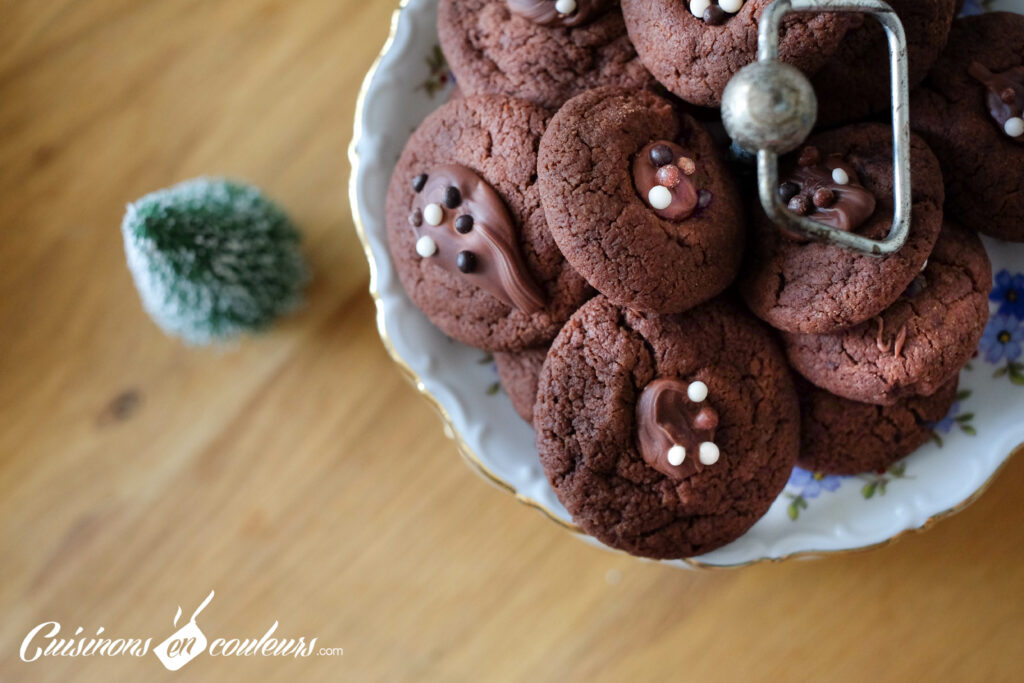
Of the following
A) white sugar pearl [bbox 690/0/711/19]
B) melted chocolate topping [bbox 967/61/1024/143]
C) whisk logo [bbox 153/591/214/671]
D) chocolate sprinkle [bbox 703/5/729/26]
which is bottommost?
whisk logo [bbox 153/591/214/671]

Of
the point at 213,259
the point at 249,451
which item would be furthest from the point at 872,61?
the point at 249,451

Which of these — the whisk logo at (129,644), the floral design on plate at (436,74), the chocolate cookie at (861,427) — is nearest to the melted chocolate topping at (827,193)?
the chocolate cookie at (861,427)

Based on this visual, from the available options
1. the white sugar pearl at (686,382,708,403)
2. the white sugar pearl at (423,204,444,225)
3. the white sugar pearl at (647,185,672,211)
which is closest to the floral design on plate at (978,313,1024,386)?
the white sugar pearl at (686,382,708,403)

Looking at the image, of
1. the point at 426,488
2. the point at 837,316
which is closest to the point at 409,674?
the point at 426,488

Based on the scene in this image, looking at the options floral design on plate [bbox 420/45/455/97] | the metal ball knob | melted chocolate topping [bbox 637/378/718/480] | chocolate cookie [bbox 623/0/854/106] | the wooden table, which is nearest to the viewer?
the metal ball knob

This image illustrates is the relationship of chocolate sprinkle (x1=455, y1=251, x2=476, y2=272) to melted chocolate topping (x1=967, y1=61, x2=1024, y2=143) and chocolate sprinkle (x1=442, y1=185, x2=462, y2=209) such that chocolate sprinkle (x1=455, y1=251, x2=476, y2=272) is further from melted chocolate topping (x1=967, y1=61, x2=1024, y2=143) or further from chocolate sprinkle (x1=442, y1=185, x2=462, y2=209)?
melted chocolate topping (x1=967, y1=61, x2=1024, y2=143)

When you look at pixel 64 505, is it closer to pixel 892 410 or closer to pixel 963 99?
pixel 892 410

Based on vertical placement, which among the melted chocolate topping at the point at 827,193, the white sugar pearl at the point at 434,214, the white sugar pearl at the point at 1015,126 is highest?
the white sugar pearl at the point at 434,214

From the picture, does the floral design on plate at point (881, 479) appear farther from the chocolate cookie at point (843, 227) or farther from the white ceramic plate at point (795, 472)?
the chocolate cookie at point (843, 227)

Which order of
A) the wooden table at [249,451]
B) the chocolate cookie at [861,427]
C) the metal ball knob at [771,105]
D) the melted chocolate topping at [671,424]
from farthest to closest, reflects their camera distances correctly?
the wooden table at [249,451]
the chocolate cookie at [861,427]
the melted chocolate topping at [671,424]
the metal ball knob at [771,105]
